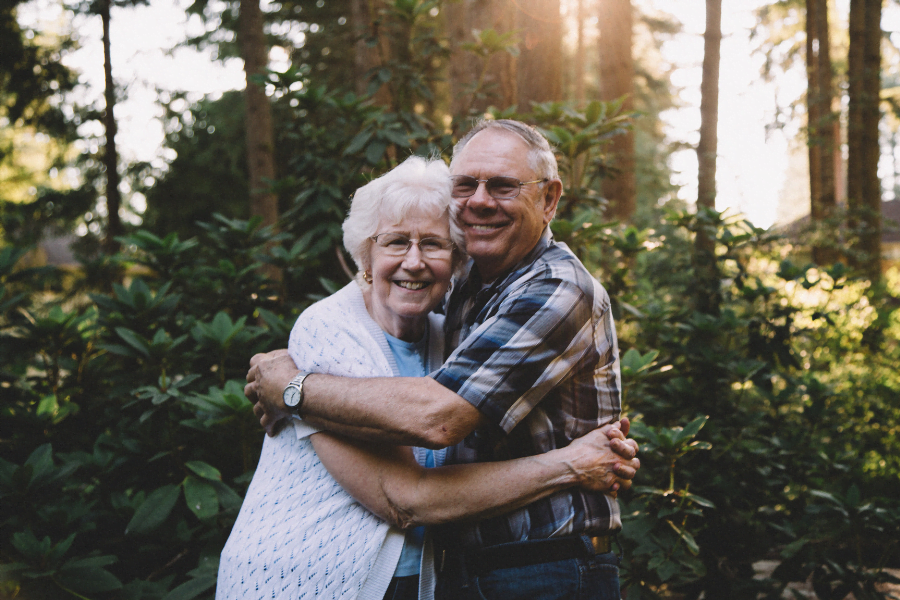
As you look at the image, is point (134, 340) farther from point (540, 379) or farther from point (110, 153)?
point (110, 153)

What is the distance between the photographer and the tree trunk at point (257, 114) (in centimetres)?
800

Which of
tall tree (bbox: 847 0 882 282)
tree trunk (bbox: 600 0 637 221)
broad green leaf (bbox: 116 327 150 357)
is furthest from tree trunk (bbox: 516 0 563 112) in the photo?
tall tree (bbox: 847 0 882 282)

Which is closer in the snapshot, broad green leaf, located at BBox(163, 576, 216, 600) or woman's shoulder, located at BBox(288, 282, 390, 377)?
woman's shoulder, located at BBox(288, 282, 390, 377)

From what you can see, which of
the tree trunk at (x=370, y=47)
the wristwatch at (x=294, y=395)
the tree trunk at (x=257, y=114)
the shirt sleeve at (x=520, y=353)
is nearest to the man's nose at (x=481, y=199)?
the shirt sleeve at (x=520, y=353)

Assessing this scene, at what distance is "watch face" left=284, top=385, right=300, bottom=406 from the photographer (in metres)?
1.73

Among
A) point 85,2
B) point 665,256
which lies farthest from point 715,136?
point 85,2

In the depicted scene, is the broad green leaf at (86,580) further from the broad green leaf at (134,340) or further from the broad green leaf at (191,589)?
the broad green leaf at (134,340)

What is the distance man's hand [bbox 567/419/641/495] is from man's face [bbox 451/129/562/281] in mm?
634

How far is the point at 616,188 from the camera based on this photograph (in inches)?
367

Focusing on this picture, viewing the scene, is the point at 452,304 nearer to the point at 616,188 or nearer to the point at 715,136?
the point at 715,136

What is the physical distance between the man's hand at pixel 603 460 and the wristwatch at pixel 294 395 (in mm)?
794

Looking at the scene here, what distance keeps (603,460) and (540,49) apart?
4.85 metres

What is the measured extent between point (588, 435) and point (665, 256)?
17.0 ft

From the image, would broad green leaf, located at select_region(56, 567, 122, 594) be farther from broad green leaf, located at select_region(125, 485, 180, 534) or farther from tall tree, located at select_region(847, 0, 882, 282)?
tall tree, located at select_region(847, 0, 882, 282)
